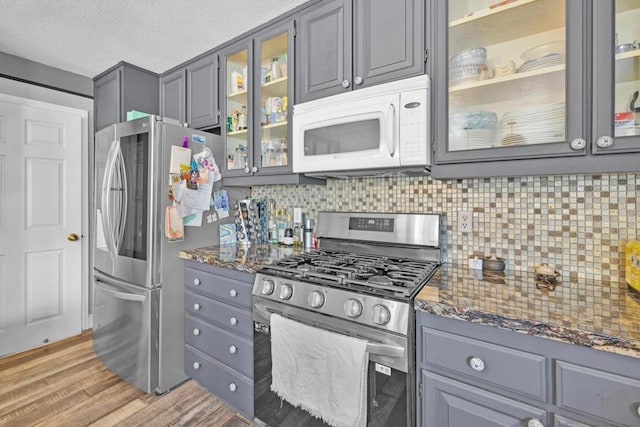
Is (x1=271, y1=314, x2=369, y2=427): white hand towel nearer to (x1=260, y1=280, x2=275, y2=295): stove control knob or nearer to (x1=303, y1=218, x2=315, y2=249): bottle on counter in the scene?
(x1=260, y1=280, x2=275, y2=295): stove control knob

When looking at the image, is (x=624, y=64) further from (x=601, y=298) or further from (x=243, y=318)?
(x=243, y=318)

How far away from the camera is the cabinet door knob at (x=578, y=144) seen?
1.07 meters

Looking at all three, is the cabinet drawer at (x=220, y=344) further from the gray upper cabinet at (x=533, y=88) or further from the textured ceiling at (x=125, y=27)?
the textured ceiling at (x=125, y=27)

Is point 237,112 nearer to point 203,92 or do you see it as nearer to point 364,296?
point 203,92

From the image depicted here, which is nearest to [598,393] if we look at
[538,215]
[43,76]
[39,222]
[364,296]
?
[364,296]

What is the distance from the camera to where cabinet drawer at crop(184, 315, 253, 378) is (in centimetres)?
164

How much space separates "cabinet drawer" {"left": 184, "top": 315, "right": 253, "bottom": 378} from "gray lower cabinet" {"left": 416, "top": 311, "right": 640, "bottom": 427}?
3.07 feet

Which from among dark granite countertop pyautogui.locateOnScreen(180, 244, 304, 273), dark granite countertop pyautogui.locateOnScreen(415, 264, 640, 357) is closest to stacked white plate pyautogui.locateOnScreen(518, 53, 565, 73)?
dark granite countertop pyautogui.locateOnScreen(415, 264, 640, 357)

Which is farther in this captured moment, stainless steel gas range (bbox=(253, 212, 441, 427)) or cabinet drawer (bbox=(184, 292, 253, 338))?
cabinet drawer (bbox=(184, 292, 253, 338))

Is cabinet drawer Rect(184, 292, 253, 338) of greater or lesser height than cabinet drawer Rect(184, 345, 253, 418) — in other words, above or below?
above

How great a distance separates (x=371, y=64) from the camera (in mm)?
1525

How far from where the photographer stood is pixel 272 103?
6.41 ft

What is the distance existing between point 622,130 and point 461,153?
1.64ft

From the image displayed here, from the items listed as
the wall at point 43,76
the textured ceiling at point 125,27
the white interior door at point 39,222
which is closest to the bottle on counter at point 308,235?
the textured ceiling at point 125,27
